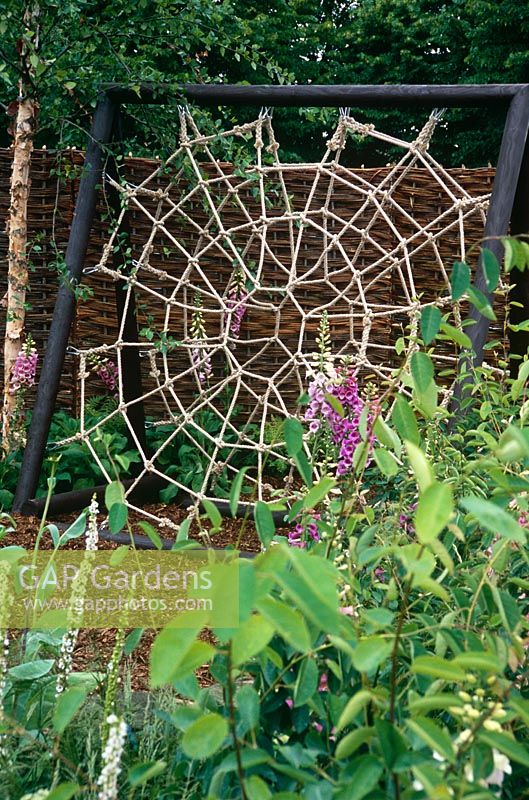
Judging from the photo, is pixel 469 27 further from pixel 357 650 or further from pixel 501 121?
pixel 357 650

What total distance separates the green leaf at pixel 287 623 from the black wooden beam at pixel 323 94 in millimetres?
2587

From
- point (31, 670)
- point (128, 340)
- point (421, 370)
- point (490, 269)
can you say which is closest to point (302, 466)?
point (421, 370)

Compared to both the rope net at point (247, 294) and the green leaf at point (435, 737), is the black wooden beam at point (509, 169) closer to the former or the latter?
→ the rope net at point (247, 294)

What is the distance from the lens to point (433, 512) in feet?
2.06

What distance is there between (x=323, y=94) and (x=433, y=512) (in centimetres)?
270

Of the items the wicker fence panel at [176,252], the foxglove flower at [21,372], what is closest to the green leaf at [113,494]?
the foxglove flower at [21,372]

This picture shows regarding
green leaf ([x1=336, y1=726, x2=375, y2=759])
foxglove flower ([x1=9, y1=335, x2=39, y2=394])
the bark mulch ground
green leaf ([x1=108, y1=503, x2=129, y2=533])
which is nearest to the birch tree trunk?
foxglove flower ([x1=9, y1=335, x2=39, y2=394])

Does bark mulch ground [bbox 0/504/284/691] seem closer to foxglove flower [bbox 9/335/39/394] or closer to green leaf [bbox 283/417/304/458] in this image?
green leaf [bbox 283/417/304/458]

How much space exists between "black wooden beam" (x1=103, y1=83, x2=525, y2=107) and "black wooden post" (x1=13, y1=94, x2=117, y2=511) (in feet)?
0.49

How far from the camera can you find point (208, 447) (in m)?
4.27

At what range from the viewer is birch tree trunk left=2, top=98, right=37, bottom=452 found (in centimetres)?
349

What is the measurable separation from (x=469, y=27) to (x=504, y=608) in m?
12.3

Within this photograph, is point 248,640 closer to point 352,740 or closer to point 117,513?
point 352,740

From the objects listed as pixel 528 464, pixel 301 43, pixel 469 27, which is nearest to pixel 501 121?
pixel 469 27
